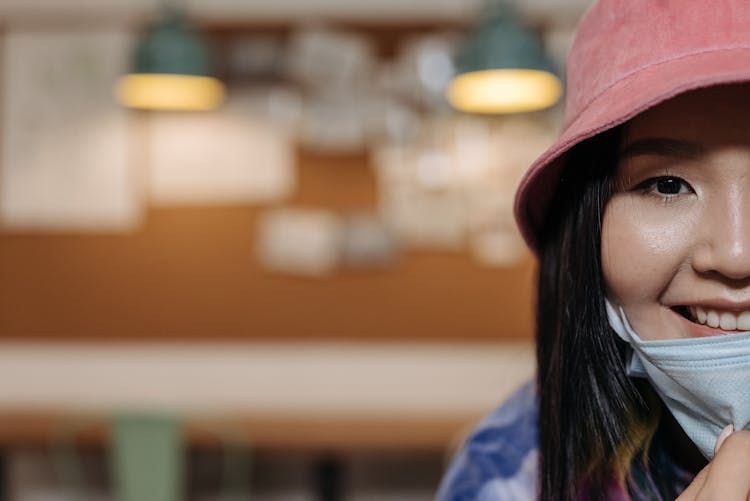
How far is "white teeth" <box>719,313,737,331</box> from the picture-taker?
0.71 m

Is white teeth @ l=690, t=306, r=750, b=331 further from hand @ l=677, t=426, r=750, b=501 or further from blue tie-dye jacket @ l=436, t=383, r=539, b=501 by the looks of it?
blue tie-dye jacket @ l=436, t=383, r=539, b=501

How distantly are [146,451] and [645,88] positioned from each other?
2296 mm

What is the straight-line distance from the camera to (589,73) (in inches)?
30.0

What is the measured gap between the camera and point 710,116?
27.3 inches

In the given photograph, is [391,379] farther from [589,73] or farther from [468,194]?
[589,73]

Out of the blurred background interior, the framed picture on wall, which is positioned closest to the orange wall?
the blurred background interior

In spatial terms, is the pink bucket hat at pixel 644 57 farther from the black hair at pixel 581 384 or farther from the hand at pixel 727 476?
the hand at pixel 727 476

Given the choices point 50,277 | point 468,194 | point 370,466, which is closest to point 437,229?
point 468,194

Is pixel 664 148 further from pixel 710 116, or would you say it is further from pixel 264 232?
pixel 264 232

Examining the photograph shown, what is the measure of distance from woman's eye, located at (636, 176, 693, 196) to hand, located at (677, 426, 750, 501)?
0.19 metres

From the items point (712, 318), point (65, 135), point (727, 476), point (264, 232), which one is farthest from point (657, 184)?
point (65, 135)

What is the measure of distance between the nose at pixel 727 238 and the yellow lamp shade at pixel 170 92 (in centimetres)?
254

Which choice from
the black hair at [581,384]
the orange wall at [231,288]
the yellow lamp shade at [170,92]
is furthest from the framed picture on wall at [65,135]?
the black hair at [581,384]

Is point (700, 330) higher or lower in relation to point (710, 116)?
lower
